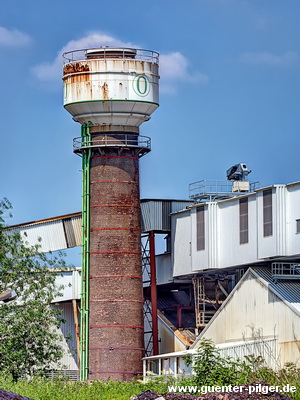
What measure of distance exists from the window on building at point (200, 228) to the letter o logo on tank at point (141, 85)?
7725 mm

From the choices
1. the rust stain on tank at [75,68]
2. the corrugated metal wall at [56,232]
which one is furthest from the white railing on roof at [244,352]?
the rust stain on tank at [75,68]

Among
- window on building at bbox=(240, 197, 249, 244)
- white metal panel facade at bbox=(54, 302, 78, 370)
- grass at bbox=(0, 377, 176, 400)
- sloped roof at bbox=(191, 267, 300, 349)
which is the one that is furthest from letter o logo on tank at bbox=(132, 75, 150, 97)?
grass at bbox=(0, 377, 176, 400)

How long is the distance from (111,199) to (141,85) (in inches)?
270

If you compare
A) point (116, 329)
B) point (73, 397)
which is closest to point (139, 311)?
point (116, 329)

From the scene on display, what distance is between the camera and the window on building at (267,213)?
2092 inches

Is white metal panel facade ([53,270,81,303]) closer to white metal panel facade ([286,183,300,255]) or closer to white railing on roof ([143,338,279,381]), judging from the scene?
white railing on roof ([143,338,279,381])

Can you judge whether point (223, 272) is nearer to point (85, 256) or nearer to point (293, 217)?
point (85, 256)

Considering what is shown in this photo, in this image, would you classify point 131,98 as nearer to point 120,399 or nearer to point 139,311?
point 139,311

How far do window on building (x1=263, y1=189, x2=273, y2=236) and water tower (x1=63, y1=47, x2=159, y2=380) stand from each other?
11126 mm

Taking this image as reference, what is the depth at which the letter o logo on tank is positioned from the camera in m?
62.7

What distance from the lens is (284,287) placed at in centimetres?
5294

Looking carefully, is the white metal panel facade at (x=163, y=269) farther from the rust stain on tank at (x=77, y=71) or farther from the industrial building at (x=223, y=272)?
the rust stain on tank at (x=77, y=71)

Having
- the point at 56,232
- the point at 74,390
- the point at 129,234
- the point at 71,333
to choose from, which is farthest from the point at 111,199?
the point at 74,390

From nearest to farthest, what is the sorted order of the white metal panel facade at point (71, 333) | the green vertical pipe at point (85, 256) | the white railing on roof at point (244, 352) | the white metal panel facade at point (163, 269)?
the white railing on roof at point (244, 352) → the green vertical pipe at point (85, 256) → the white metal panel facade at point (163, 269) → the white metal panel facade at point (71, 333)
